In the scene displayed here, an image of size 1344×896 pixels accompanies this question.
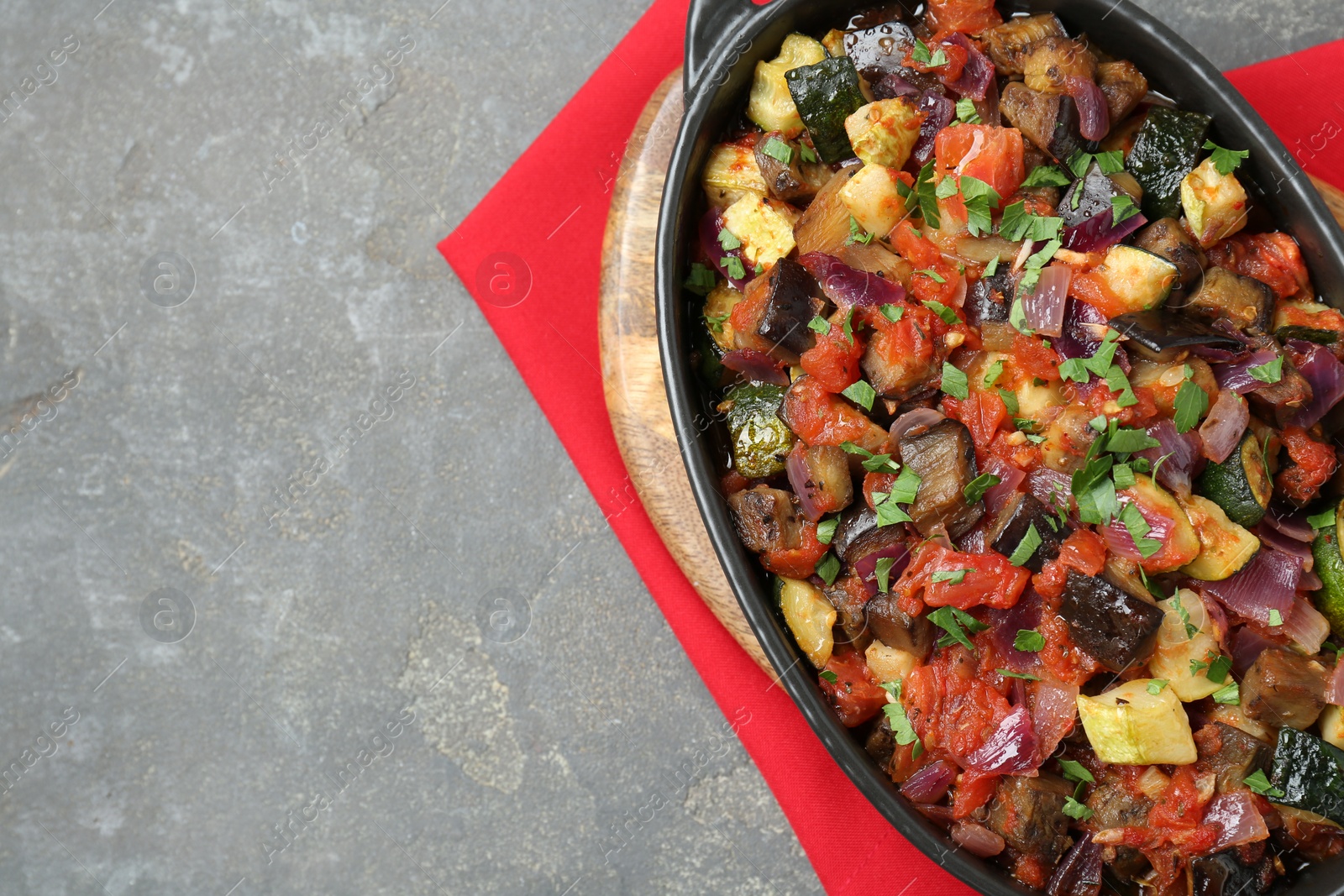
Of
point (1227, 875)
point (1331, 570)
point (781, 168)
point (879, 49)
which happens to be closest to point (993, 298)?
point (781, 168)

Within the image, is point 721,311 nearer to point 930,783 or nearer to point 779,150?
point 779,150

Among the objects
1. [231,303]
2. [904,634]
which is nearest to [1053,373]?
[904,634]

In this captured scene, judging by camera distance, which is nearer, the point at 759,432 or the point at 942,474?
the point at 942,474

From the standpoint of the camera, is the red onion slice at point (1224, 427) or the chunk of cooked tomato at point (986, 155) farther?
the chunk of cooked tomato at point (986, 155)

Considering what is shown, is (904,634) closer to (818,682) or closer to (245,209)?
(818,682)

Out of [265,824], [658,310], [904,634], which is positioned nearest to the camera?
[904,634]

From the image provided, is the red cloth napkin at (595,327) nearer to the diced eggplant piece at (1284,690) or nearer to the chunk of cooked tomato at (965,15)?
the chunk of cooked tomato at (965,15)

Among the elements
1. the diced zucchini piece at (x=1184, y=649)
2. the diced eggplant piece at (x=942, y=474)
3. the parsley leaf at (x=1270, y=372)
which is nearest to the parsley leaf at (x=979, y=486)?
the diced eggplant piece at (x=942, y=474)
